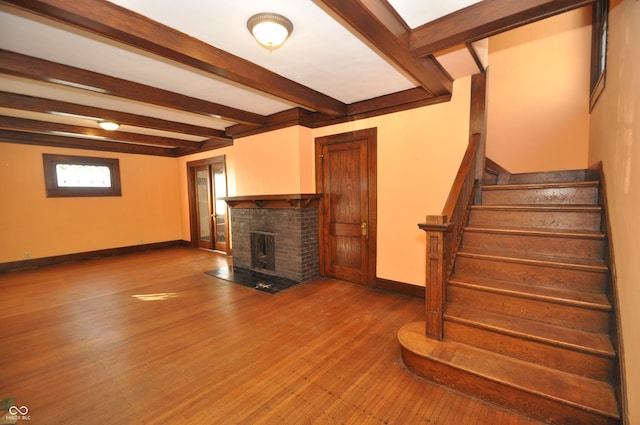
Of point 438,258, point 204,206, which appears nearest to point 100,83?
point 438,258

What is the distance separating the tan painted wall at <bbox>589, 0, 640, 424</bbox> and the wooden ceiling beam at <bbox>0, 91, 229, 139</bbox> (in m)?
5.50

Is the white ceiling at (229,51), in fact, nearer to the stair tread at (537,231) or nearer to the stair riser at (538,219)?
the stair riser at (538,219)

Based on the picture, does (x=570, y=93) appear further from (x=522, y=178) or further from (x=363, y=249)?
(x=363, y=249)

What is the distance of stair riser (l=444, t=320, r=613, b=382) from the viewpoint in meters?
1.69

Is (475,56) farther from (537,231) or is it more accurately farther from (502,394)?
(502,394)

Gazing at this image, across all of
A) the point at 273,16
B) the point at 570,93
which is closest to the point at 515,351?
the point at 273,16

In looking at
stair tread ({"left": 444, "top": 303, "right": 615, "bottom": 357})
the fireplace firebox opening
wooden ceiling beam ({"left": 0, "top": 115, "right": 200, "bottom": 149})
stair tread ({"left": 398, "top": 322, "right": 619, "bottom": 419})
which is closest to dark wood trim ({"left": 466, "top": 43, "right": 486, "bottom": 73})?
stair tread ({"left": 444, "top": 303, "right": 615, "bottom": 357})

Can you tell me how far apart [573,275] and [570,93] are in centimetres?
342

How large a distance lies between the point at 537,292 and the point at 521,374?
2.07ft

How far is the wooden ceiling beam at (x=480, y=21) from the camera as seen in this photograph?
5.98 ft

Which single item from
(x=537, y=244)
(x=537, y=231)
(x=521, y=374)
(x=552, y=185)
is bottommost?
(x=521, y=374)

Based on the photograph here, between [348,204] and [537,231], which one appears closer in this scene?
[537,231]

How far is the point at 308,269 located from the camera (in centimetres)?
438

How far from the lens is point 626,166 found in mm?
1741
